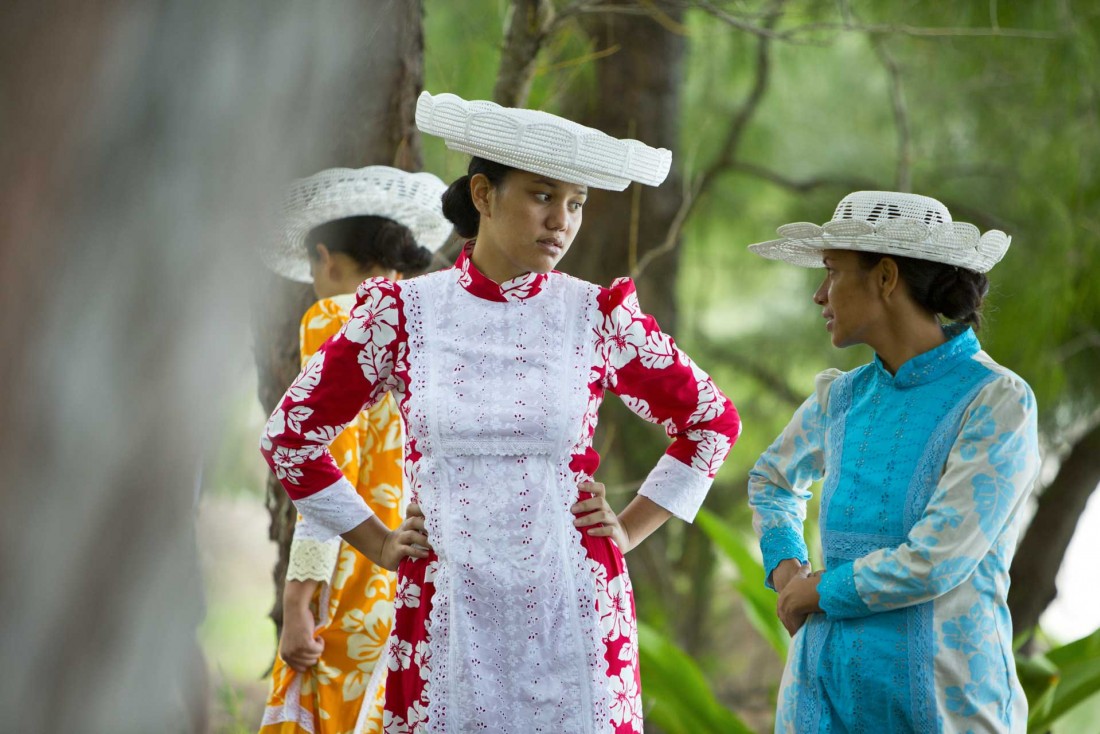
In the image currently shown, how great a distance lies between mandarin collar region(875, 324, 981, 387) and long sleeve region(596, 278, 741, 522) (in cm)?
25

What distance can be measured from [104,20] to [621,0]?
12.2ft

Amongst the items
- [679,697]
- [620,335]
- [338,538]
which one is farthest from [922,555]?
[679,697]

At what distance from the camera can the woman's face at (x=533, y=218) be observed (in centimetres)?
146

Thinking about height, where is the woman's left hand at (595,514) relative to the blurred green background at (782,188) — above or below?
below

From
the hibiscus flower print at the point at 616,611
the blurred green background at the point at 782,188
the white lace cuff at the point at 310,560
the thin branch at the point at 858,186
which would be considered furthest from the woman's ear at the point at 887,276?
the thin branch at the point at 858,186

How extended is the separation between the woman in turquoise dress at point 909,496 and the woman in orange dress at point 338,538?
0.63 meters

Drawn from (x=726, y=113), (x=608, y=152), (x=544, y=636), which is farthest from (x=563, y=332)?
(x=726, y=113)

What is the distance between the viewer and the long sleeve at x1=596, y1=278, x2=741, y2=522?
4.98 feet

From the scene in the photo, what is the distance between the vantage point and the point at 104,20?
1.12 ft

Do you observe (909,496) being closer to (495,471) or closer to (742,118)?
(495,471)

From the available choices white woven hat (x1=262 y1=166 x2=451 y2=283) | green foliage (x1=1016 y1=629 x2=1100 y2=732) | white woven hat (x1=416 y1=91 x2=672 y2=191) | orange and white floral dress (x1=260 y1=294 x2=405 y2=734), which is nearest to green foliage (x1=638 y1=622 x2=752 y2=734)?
green foliage (x1=1016 y1=629 x2=1100 y2=732)

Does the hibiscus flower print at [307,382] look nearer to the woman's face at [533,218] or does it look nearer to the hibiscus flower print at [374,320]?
the hibiscus flower print at [374,320]

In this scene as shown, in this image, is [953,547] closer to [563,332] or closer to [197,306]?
[563,332]

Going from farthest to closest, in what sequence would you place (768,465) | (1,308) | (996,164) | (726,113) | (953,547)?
(726,113) → (996,164) → (768,465) → (953,547) → (1,308)
